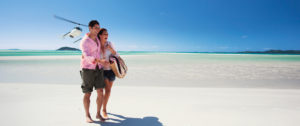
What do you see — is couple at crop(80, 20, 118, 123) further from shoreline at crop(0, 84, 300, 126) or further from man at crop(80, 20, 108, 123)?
shoreline at crop(0, 84, 300, 126)

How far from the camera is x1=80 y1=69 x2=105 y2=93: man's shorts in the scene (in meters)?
2.36

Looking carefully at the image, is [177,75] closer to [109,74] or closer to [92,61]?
[109,74]

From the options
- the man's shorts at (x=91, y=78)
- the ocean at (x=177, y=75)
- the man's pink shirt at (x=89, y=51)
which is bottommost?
the ocean at (x=177, y=75)

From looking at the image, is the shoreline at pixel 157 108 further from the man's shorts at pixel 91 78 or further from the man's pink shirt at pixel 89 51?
the man's pink shirt at pixel 89 51

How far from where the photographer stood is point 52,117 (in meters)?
2.84

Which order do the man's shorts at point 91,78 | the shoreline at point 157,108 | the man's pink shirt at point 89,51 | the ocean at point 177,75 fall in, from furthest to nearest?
the ocean at point 177,75 < the shoreline at point 157,108 < the man's shorts at point 91,78 < the man's pink shirt at point 89,51

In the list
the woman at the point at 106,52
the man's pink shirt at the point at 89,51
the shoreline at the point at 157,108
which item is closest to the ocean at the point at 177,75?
the shoreline at the point at 157,108

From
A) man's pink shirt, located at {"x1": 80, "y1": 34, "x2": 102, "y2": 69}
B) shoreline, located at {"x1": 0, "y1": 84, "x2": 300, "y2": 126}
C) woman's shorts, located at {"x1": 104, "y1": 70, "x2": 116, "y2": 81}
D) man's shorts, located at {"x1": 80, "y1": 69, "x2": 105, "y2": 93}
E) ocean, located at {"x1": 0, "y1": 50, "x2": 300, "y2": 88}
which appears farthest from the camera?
ocean, located at {"x1": 0, "y1": 50, "x2": 300, "y2": 88}

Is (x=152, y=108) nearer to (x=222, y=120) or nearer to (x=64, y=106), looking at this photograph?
(x=222, y=120)

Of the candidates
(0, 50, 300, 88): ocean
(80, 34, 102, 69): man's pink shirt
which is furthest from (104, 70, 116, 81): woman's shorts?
(0, 50, 300, 88): ocean

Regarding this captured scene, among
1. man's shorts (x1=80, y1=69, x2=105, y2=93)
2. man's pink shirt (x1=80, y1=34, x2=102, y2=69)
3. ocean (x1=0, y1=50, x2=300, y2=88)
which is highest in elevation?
man's pink shirt (x1=80, y1=34, x2=102, y2=69)

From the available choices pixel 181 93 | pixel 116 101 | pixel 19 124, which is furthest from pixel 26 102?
pixel 181 93

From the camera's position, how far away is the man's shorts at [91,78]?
2363 millimetres

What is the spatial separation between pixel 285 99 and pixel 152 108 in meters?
3.37
